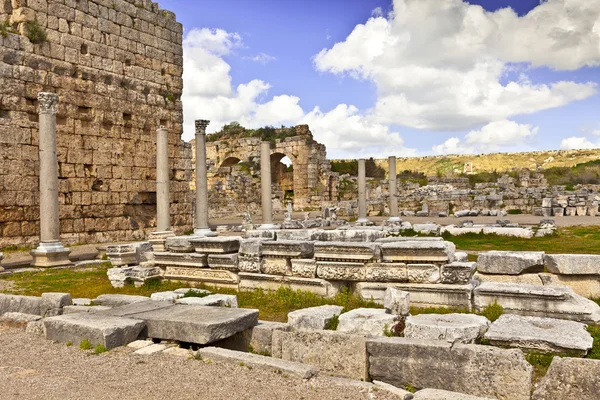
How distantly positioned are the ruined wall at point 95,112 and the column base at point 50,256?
266 centimetres

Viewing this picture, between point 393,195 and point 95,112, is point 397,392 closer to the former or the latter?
point 95,112

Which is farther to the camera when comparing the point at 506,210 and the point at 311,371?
the point at 506,210

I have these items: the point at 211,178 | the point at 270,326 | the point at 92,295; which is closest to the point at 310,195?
the point at 211,178

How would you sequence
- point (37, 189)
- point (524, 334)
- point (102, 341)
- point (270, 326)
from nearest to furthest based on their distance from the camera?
point (524, 334) → point (102, 341) → point (270, 326) → point (37, 189)

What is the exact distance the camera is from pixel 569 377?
354 centimetres

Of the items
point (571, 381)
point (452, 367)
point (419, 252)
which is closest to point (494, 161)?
point (419, 252)

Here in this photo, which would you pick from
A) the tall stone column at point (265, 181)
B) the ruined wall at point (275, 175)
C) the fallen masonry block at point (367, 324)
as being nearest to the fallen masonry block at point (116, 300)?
the fallen masonry block at point (367, 324)

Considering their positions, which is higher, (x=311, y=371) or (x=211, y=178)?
(x=211, y=178)

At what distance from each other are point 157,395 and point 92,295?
5117mm

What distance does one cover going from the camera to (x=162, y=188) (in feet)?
45.5

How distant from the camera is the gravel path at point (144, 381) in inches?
150

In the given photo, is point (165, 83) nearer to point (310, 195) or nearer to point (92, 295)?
point (92, 295)

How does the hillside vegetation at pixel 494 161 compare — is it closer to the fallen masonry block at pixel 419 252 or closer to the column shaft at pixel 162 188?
the column shaft at pixel 162 188

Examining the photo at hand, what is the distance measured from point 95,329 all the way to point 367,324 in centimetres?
284
